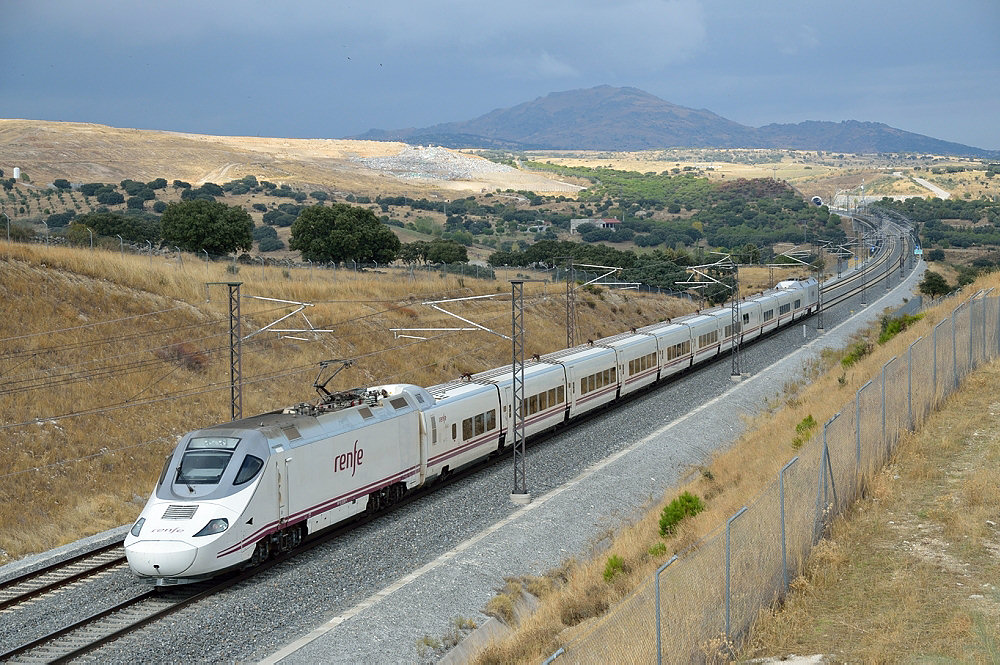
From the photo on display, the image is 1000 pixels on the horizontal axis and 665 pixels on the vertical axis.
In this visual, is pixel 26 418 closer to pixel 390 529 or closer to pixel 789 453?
pixel 390 529

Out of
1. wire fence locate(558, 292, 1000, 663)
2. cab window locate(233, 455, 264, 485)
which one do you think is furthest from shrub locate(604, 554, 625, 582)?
cab window locate(233, 455, 264, 485)

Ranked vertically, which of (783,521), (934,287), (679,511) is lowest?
(679,511)

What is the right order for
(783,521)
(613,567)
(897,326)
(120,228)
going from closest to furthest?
(783,521) < (613,567) < (897,326) < (120,228)

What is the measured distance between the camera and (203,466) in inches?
773

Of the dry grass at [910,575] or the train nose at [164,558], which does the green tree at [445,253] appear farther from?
the dry grass at [910,575]

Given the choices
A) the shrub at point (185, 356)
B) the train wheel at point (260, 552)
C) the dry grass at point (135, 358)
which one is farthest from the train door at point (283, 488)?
the shrub at point (185, 356)

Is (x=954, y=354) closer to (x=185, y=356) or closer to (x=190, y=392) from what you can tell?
(x=190, y=392)

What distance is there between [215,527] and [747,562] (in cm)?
1059

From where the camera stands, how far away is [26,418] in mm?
31172

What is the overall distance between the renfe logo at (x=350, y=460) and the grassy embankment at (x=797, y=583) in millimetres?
5103

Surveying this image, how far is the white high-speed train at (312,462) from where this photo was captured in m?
18.5

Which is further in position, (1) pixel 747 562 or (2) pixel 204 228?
(2) pixel 204 228

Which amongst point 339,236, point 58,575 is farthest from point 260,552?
point 339,236

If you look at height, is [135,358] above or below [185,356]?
above
